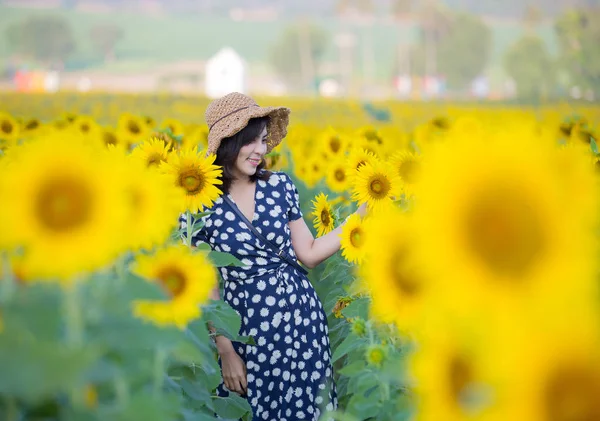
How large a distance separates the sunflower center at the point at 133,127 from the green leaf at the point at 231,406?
9.63 ft

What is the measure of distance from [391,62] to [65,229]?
93102 millimetres

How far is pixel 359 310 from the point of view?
2.39 metres

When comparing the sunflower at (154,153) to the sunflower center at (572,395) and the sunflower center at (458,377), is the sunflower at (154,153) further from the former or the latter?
the sunflower center at (572,395)

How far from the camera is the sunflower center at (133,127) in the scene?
5636 mm

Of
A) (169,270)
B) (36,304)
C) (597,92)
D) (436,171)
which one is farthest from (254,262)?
(597,92)

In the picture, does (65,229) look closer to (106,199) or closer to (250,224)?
(106,199)

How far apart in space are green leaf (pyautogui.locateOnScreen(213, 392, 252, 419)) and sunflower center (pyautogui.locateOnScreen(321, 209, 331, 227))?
846mm

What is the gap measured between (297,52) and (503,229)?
9024 centimetres

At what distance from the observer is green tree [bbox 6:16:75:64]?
82.9m

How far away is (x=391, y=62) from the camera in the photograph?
303ft

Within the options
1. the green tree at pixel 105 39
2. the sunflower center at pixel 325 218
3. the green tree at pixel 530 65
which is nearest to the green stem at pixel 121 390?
the sunflower center at pixel 325 218

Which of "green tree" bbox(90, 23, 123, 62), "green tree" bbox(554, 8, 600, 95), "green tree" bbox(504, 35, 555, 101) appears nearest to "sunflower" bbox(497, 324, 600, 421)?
"green tree" bbox(554, 8, 600, 95)

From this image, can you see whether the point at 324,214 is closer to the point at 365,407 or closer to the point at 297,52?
the point at 365,407

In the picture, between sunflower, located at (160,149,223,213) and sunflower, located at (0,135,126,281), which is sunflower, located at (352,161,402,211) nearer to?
sunflower, located at (160,149,223,213)
